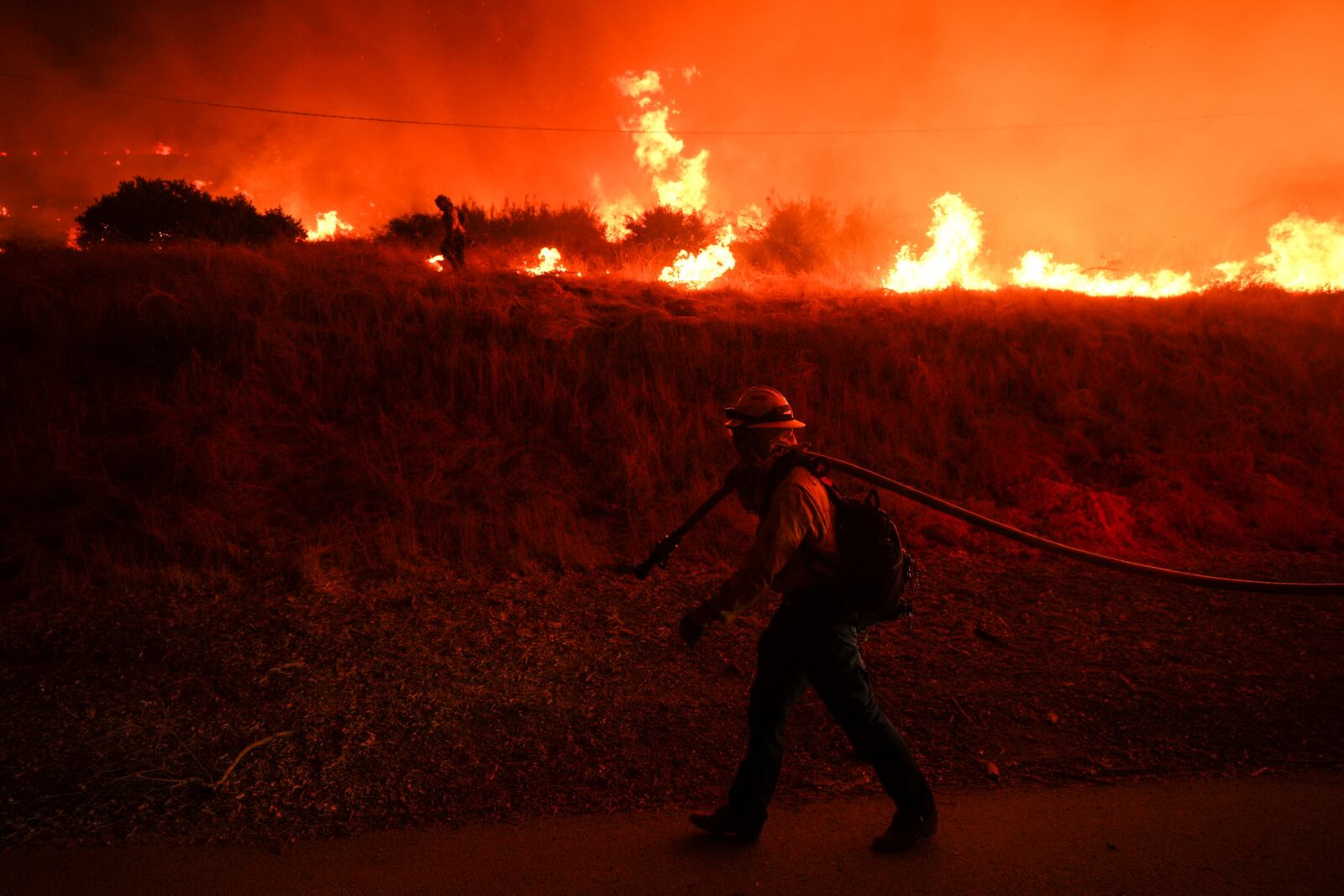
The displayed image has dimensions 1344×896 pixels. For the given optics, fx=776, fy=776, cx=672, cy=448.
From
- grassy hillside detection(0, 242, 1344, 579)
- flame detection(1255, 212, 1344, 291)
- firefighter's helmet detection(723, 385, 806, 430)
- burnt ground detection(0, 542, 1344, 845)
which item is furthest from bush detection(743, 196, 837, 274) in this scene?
firefighter's helmet detection(723, 385, 806, 430)

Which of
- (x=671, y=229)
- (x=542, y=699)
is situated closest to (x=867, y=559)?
(x=542, y=699)

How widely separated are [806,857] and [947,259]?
19.5 m

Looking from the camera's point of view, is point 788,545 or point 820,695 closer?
point 788,545

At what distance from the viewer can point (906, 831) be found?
9.57ft

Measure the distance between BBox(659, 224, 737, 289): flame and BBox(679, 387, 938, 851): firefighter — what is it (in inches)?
457

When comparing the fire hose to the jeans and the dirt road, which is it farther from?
the dirt road

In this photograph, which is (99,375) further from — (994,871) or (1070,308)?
(1070,308)

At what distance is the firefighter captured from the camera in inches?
108

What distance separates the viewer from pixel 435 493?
Answer: 7844 millimetres

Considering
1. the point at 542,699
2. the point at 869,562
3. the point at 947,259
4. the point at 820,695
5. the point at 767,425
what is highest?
the point at 947,259

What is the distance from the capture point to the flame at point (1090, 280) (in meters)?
18.7

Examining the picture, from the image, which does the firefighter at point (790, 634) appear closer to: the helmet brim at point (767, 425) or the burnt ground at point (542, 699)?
the helmet brim at point (767, 425)

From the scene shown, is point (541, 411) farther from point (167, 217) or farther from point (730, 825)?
point (167, 217)

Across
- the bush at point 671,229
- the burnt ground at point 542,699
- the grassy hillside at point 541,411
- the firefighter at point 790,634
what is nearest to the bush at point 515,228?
the bush at point 671,229
